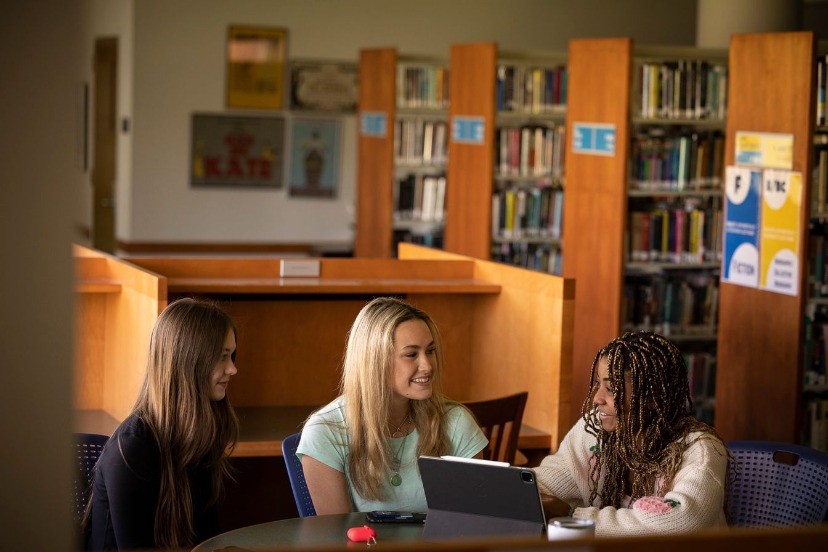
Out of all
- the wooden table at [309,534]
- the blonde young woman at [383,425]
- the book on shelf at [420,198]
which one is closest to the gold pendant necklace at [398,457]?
the blonde young woman at [383,425]

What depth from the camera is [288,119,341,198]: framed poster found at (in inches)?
381

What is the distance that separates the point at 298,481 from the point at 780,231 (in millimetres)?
3075

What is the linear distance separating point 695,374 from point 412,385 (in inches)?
166

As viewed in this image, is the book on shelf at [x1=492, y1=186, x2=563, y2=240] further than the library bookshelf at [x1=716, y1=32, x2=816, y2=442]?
Yes

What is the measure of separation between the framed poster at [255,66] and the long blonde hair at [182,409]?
6829mm

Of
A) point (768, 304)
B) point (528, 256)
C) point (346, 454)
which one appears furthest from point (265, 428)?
point (528, 256)

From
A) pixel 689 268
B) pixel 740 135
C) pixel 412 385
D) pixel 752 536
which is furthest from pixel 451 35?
pixel 752 536

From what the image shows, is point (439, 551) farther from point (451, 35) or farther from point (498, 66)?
point (451, 35)

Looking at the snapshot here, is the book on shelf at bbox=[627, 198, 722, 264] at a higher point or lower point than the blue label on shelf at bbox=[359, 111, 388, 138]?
lower

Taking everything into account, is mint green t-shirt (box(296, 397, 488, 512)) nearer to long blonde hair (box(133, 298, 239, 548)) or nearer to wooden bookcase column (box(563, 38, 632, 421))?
long blonde hair (box(133, 298, 239, 548))

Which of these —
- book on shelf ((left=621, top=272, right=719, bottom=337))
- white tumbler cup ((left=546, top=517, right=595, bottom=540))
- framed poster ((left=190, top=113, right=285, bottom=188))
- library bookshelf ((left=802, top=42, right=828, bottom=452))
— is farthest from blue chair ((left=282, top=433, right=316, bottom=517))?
framed poster ((left=190, top=113, right=285, bottom=188))

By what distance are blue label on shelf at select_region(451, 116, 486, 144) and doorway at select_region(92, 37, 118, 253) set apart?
12.2 feet

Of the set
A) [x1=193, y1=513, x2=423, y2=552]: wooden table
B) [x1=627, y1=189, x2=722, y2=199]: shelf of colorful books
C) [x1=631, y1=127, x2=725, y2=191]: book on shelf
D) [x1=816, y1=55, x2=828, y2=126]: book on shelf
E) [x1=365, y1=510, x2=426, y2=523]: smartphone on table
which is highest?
[x1=816, y1=55, x2=828, y2=126]: book on shelf

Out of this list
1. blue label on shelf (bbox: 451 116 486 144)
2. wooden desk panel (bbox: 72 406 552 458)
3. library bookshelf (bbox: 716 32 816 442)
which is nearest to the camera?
wooden desk panel (bbox: 72 406 552 458)
